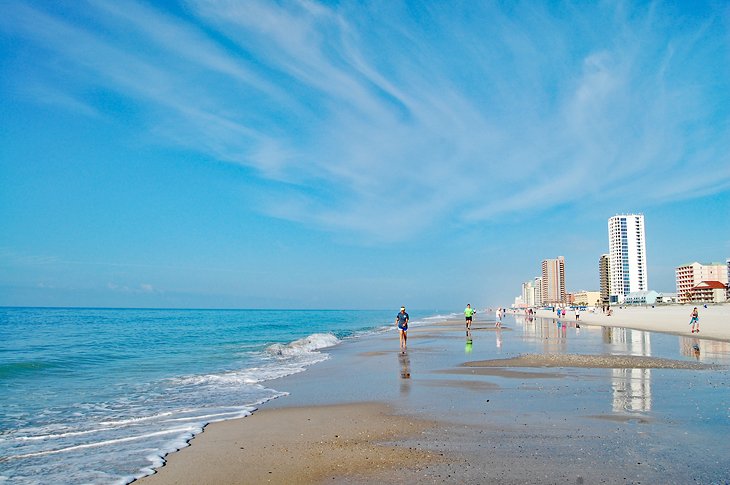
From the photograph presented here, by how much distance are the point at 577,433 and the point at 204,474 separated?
5.49 meters

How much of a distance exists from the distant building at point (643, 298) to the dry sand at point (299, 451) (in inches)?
6198

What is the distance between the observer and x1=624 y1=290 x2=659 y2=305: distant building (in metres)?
148

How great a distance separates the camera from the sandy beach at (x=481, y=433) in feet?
19.3

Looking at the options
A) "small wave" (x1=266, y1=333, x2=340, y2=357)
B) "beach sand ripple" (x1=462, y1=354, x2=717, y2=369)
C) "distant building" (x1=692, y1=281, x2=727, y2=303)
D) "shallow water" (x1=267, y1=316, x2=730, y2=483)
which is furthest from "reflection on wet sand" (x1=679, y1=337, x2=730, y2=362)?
"distant building" (x1=692, y1=281, x2=727, y2=303)

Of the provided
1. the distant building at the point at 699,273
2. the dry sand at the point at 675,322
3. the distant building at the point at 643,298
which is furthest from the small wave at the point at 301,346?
the distant building at the point at 699,273

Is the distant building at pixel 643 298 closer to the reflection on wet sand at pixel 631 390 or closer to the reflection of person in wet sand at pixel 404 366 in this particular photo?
the reflection of person in wet sand at pixel 404 366

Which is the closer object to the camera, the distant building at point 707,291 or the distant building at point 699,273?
the distant building at point 707,291

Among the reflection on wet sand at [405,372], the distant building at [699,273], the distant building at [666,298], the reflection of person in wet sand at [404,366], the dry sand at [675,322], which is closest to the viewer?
the reflection on wet sand at [405,372]

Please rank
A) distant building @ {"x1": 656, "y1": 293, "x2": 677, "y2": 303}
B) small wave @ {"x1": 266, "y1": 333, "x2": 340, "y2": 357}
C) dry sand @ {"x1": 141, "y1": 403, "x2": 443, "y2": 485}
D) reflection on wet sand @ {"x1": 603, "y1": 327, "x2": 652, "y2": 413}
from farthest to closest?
1. distant building @ {"x1": 656, "y1": 293, "x2": 677, "y2": 303}
2. small wave @ {"x1": 266, "y1": 333, "x2": 340, "y2": 357}
3. reflection on wet sand @ {"x1": 603, "y1": 327, "x2": 652, "y2": 413}
4. dry sand @ {"x1": 141, "y1": 403, "x2": 443, "y2": 485}

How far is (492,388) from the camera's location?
1193 centimetres

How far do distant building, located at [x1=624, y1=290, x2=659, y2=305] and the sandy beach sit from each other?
153 meters

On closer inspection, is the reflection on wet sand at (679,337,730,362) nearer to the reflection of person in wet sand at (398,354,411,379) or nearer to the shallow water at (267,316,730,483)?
the shallow water at (267,316,730,483)

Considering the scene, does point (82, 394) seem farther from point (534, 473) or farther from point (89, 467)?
point (534, 473)

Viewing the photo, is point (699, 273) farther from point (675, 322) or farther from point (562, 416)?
point (562, 416)
